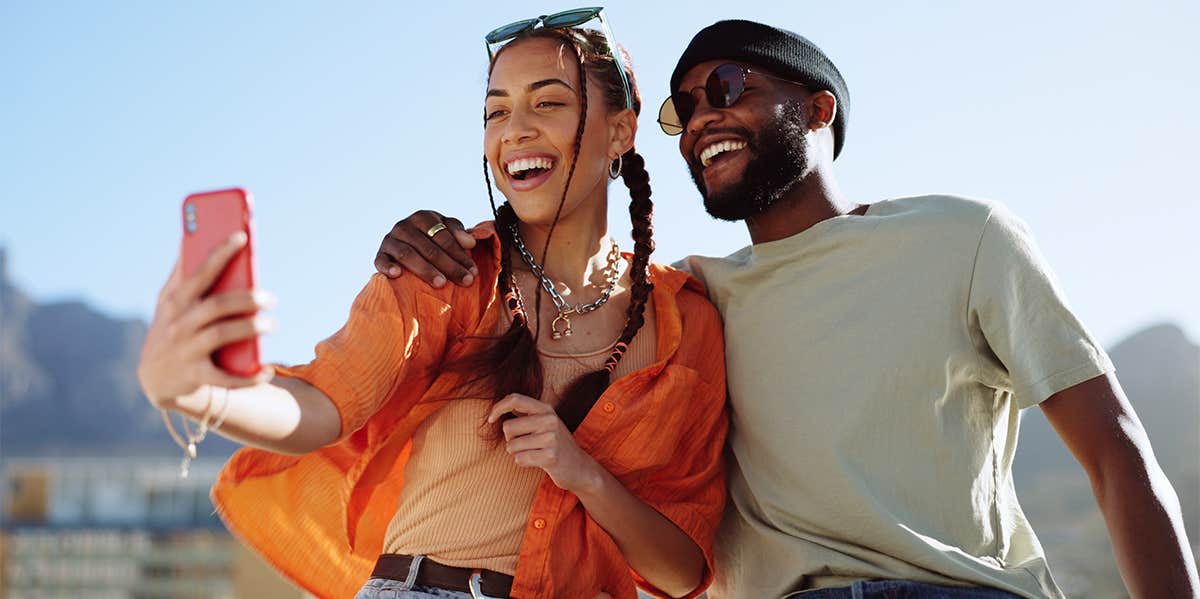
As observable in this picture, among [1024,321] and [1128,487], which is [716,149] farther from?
[1128,487]

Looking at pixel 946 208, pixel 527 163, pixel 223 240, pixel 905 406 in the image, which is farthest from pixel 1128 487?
pixel 223 240

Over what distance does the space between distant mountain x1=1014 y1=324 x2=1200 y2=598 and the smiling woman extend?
13.9m

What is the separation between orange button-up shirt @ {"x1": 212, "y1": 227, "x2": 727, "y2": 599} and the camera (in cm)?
310

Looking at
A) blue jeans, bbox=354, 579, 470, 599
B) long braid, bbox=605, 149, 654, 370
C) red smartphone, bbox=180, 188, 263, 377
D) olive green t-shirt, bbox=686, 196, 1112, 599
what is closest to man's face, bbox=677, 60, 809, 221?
long braid, bbox=605, 149, 654, 370

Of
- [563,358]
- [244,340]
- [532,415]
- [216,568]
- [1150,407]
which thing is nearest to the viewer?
[244,340]

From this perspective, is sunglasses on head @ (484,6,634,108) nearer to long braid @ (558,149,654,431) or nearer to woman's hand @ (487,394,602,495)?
long braid @ (558,149,654,431)

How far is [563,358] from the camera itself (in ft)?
11.2

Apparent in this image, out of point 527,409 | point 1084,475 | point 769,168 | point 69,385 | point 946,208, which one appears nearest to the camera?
point 527,409

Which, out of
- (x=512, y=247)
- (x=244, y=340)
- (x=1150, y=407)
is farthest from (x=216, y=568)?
(x=1150, y=407)

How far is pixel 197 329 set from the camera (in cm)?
191

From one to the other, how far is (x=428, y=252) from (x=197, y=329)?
132 centimetres

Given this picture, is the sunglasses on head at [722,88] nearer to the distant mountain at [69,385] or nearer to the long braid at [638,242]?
the long braid at [638,242]

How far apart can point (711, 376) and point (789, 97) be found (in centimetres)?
102

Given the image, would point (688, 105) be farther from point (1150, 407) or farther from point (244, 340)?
point (1150, 407)
